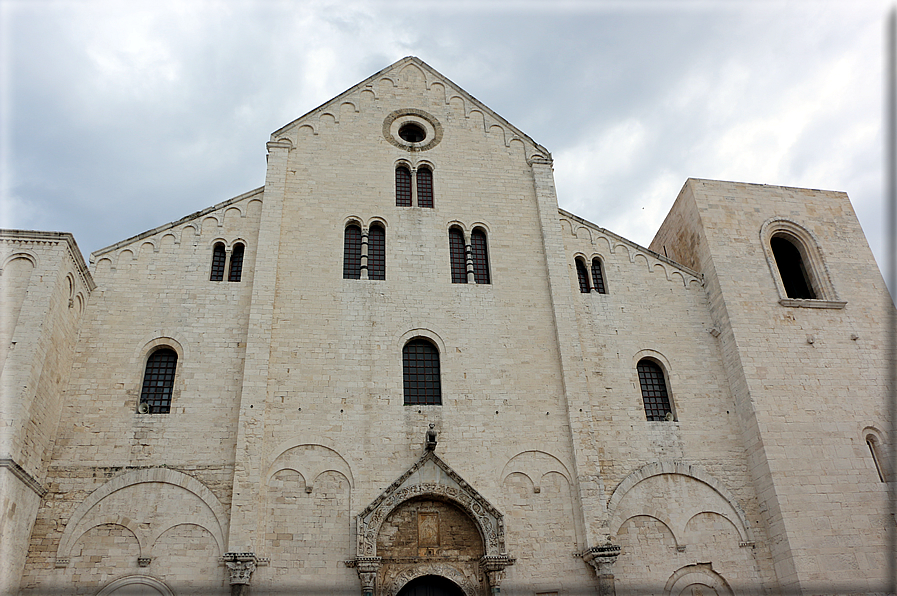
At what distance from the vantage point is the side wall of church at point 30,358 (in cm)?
1334

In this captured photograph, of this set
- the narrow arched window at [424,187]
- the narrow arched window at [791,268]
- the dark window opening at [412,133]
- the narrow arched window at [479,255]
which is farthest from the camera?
the dark window opening at [412,133]

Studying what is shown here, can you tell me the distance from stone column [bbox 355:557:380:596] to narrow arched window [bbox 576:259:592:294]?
946 cm

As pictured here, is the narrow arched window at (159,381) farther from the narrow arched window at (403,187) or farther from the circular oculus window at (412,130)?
the circular oculus window at (412,130)

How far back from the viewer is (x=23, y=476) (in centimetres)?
1357

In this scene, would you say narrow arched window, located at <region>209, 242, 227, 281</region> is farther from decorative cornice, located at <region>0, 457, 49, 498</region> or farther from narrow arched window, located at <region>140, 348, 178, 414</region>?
decorative cornice, located at <region>0, 457, 49, 498</region>

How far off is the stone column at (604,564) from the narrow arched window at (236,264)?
11.4m

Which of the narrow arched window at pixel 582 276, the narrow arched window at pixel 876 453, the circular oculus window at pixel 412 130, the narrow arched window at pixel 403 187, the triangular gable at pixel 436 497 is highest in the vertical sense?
the circular oculus window at pixel 412 130

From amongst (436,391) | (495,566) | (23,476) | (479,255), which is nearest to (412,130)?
(479,255)

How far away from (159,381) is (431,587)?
822 centimetres

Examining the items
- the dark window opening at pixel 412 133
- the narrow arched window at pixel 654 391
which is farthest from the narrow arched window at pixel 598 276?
the dark window opening at pixel 412 133

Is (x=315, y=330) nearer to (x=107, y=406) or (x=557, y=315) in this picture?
(x=107, y=406)

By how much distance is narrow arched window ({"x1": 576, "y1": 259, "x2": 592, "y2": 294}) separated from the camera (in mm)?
19297

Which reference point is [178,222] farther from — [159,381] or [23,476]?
[23,476]

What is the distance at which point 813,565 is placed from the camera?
15484 millimetres
